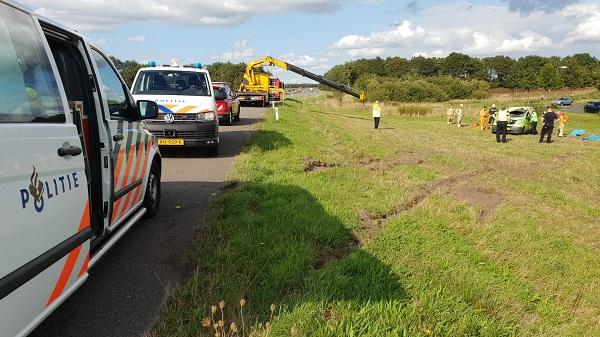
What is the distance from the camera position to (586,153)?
54.2ft

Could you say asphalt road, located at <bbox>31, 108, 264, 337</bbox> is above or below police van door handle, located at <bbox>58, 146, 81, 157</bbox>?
below

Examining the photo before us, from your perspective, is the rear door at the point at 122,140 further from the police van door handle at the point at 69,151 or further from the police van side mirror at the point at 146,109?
the police van door handle at the point at 69,151

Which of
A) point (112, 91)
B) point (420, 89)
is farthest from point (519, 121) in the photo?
point (420, 89)

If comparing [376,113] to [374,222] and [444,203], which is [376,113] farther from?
[374,222]

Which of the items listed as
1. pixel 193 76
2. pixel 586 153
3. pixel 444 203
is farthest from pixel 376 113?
pixel 444 203

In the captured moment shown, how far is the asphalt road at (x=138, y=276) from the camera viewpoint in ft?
10.7

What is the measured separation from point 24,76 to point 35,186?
67 centimetres

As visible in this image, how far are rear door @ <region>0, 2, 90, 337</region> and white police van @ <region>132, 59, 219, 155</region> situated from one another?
644 cm

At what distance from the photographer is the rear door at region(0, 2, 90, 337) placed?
7.27 ft

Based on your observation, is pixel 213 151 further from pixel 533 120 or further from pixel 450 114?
pixel 450 114

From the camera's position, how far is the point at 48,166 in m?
2.60

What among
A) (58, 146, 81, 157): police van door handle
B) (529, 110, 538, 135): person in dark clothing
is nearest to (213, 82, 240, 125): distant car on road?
(58, 146, 81, 157): police van door handle

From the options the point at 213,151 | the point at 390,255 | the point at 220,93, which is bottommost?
the point at 390,255

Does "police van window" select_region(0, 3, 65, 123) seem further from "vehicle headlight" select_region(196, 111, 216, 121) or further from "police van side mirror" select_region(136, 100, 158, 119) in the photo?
"vehicle headlight" select_region(196, 111, 216, 121)
